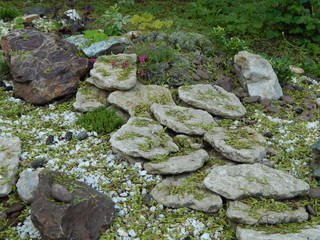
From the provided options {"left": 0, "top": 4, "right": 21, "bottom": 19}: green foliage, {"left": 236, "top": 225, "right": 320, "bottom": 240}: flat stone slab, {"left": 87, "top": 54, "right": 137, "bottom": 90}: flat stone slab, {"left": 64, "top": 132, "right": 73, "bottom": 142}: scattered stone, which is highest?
{"left": 236, "top": 225, "right": 320, "bottom": 240}: flat stone slab

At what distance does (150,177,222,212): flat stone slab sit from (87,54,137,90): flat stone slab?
211 cm

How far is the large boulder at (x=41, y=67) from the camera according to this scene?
6.88 m

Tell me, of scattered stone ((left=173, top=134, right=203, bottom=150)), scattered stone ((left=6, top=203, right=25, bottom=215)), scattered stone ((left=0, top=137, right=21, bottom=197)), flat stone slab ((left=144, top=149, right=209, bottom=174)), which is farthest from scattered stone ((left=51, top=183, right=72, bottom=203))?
scattered stone ((left=173, top=134, right=203, bottom=150))

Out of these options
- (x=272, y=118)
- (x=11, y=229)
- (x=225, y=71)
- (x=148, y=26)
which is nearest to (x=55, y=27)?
(x=148, y=26)

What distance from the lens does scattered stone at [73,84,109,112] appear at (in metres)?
6.59

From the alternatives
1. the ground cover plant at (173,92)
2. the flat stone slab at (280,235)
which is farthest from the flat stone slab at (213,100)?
the flat stone slab at (280,235)

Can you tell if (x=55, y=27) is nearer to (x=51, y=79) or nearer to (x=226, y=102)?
(x=51, y=79)

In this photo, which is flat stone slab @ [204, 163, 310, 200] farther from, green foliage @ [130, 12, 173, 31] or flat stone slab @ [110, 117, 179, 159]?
green foliage @ [130, 12, 173, 31]

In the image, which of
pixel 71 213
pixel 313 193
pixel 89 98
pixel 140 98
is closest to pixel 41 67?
pixel 89 98

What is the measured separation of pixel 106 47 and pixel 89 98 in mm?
1221

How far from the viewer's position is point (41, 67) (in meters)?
7.04

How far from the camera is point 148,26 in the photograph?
29.7 feet

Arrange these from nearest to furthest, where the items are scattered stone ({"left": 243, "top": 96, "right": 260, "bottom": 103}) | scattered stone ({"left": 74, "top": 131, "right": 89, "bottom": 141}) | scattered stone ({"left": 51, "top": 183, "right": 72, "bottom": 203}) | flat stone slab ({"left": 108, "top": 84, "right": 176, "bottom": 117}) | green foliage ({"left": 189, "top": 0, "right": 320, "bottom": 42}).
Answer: scattered stone ({"left": 51, "top": 183, "right": 72, "bottom": 203})
scattered stone ({"left": 74, "top": 131, "right": 89, "bottom": 141})
flat stone slab ({"left": 108, "top": 84, "right": 176, "bottom": 117})
scattered stone ({"left": 243, "top": 96, "right": 260, "bottom": 103})
green foliage ({"left": 189, "top": 0, "right": 320, "bottom": 42})

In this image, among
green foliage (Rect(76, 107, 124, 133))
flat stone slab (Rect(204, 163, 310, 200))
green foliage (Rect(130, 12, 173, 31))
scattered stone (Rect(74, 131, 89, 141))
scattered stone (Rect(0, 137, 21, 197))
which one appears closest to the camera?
flat stone slab (Rect(204, 163, 310, 200))
